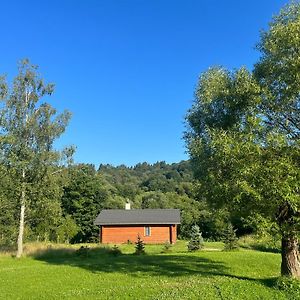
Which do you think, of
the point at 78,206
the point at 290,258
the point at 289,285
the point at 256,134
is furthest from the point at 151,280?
the point at 78,206

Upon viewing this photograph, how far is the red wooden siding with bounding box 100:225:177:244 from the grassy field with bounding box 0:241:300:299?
104 ft

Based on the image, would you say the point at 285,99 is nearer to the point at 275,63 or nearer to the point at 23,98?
the point at 275,63

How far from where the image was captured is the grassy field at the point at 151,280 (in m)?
14.0

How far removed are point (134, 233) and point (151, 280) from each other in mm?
40700

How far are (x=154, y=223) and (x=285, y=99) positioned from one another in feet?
144

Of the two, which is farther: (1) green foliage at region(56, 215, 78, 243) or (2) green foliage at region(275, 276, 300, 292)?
(1) green foliage at region(56, 215, 78, 243)

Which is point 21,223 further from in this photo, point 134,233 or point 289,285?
point 134,233

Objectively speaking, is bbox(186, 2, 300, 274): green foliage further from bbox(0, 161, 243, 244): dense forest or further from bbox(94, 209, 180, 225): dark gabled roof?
bbox(94, 209, 180, 225): dark gabled roof

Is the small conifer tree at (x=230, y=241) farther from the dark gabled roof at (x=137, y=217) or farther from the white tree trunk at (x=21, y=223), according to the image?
the dark gabled roof at (x=137, y=217)

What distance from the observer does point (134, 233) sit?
56.8 m

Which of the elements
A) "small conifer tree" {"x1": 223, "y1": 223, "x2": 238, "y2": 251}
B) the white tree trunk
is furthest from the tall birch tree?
"small conifer tree" {"x1": 223, "y1": 223, "x2": 238, "y2": 251}

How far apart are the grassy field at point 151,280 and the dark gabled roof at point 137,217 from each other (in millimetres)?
31833

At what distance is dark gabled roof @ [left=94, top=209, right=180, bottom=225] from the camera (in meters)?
56.8

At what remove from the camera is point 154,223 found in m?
56.8
